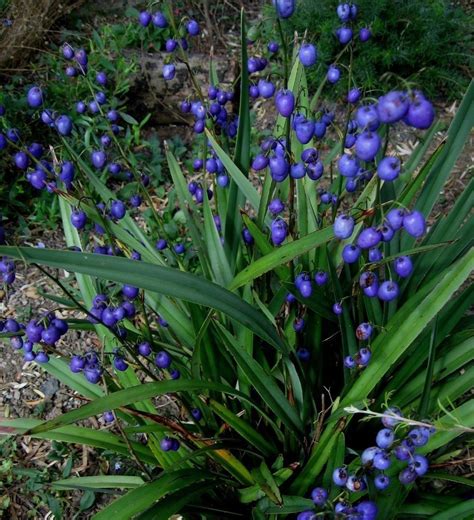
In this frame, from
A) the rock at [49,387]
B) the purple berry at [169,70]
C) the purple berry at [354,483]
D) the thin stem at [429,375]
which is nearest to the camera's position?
the purple berry at [354,483]

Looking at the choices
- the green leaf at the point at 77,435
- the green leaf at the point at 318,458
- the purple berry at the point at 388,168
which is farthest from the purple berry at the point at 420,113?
the green leaf at the point at 77,435

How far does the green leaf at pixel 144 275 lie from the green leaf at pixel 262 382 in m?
0.23

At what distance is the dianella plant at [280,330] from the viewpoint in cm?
159

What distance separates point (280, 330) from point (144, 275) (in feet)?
Result: 2.04

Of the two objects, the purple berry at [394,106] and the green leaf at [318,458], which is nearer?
the purple berry at [394,106]

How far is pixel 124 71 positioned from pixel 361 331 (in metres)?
2.84

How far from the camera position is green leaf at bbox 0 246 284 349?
4.24 ft

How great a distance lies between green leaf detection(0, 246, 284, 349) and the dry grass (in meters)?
3.03

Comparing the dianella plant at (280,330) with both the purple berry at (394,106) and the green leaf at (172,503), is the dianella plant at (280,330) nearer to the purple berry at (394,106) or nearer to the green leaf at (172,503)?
the green leaf at (172,503)

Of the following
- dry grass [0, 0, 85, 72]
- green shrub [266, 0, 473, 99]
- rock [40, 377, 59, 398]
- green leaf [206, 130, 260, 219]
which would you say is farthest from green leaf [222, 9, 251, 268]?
dry grass [0, 0, 85, 72]

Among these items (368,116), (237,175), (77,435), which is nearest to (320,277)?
(237,175)

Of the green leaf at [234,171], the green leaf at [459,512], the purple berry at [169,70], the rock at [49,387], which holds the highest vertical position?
the purple berry at [169,70]

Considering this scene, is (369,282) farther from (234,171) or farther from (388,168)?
(234,171)

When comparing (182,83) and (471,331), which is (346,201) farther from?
(471,331)
